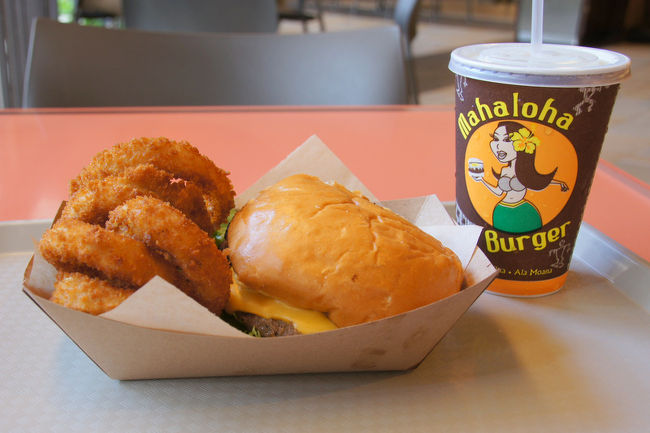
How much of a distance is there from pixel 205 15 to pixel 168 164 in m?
2.21

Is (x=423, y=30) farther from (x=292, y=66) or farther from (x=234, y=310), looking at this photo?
(x=234, y=310)

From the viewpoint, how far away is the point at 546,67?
0.70 metres

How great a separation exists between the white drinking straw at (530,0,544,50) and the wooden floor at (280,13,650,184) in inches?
7.2

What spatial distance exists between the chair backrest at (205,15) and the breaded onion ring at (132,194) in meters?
2.21

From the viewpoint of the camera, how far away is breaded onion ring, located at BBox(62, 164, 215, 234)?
654 mm

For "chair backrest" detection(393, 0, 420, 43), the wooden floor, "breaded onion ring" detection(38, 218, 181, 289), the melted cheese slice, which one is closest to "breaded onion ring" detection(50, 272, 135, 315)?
"breaded onion ring" detection(38, 218, 181, 289)

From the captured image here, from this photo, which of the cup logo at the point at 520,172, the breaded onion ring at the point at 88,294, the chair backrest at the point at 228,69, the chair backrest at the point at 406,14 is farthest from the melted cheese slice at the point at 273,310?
the chair backrest at the point at 406,14

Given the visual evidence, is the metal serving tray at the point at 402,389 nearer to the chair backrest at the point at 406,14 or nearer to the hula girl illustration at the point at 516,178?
the hula girl illustration at the point at 516,178

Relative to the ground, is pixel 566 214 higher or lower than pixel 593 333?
higher

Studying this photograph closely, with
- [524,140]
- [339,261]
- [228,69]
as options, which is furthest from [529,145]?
[228,69]

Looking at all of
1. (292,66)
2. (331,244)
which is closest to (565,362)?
(331,244)

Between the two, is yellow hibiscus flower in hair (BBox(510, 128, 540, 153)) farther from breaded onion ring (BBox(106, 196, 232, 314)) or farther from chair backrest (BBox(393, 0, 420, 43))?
chair backrest (BBox(393, 0, 420, 43))

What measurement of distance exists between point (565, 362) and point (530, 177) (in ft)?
0.70

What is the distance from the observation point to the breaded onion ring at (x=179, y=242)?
0.60 meters
